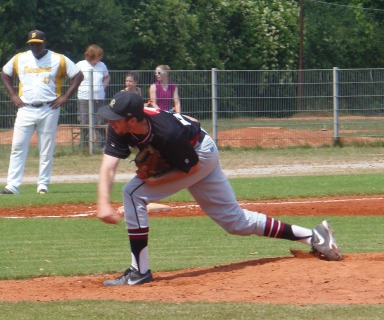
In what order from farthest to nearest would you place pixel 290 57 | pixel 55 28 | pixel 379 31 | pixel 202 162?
pixel 379 31 → pixel 290 57 → pixel 55 28 → pixel 202 162

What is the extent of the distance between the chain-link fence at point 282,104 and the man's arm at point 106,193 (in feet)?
52.7

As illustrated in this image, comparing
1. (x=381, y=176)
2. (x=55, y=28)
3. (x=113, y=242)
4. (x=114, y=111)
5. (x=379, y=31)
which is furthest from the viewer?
(x=379, y=31)

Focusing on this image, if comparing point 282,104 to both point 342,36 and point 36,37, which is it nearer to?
point 36,37

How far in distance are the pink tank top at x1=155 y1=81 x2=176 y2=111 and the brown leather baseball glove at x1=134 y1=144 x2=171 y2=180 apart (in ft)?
40.9

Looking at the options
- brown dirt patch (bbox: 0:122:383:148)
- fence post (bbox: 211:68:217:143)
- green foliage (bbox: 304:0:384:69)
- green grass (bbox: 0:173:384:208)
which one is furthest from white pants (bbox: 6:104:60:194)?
green foliage (bbox: 304:0:384:69)

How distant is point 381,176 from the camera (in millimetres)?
17875

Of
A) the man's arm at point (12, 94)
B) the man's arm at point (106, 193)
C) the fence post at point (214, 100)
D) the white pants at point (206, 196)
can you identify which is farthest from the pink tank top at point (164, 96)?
the man's arm at point (106, 193)

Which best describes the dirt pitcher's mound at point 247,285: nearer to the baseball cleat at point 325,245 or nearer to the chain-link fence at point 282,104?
the baseball cleat at point 325,245

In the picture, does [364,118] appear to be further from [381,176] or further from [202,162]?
[202,162]

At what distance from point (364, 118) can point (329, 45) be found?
20992 millimetres

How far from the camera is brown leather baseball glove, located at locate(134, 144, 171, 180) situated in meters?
8.02

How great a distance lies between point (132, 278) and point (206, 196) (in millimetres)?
900

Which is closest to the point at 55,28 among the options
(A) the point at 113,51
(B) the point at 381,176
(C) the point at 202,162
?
(A) the point at 113,51

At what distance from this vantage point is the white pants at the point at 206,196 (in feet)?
26.8
